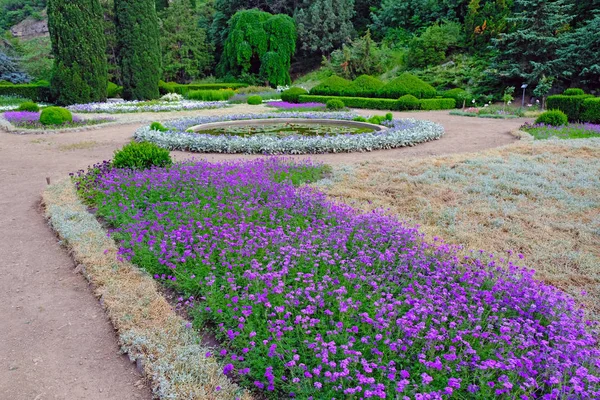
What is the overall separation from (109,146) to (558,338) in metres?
9.79

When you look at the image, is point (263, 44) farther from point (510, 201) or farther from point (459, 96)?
point (510, 201)

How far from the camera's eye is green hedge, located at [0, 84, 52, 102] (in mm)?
22250

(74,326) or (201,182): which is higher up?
Result: (201,182)

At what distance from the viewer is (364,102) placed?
19469mm

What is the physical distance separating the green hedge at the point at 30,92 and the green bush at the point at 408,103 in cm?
1828

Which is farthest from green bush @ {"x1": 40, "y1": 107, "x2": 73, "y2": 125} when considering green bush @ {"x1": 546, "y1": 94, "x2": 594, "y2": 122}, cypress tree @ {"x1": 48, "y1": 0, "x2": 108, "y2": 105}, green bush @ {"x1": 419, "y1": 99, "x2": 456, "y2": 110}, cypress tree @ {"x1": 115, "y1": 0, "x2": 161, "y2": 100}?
green bush @ {"x1": 546, "y1": 94, "x2": 594, "y2": 122}

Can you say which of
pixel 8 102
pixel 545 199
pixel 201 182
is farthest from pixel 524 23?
pixel 8 102

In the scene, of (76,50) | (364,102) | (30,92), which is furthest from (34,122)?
(364,102)

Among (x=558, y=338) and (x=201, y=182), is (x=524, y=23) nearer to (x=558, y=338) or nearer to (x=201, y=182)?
(x=201, y=182)

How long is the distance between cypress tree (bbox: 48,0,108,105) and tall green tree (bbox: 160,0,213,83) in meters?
14.6

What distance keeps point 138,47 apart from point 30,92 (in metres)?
6.56

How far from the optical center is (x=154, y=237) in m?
3.84

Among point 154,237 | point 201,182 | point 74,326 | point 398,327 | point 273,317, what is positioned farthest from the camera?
point 201,182

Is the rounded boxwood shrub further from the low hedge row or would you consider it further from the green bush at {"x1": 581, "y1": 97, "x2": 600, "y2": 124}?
the green bush at {"x1": 581, "y1": 97, "x2": 600, "y2": 124}
